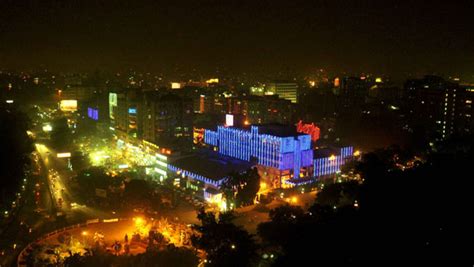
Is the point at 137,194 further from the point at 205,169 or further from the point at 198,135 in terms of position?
the point at 198,135

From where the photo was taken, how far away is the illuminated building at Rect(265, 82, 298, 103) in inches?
1398

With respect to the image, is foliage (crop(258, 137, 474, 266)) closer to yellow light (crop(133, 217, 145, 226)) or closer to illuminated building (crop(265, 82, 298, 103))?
yellow light (crop(133, 217, 145, 226))

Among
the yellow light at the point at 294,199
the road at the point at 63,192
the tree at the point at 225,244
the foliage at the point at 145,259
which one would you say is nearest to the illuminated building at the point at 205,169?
the yellow light at the point at 294,199

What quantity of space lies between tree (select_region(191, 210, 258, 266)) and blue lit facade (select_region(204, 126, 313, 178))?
279 inches

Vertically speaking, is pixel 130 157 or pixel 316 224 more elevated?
pixel 316 224

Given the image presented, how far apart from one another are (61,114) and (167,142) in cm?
1535

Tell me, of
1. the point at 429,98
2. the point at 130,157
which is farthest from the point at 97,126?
the point at 429,98

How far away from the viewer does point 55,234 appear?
11.1 m

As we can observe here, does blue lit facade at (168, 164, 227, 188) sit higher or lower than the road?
higher

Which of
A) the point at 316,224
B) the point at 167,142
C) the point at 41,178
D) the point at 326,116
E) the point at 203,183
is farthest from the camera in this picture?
the point at 326,116

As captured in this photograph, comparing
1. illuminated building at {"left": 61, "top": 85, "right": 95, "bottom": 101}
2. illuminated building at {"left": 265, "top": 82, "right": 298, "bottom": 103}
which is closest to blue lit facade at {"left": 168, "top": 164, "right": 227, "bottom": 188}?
illuminated building at {"left": 265, "top": 82, "right": 298, "bottom": 103}

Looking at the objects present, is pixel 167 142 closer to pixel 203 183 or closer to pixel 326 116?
pixel 203 183

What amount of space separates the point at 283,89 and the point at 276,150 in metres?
19.9

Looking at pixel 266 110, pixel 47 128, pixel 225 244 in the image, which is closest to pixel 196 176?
pixel 225 244
